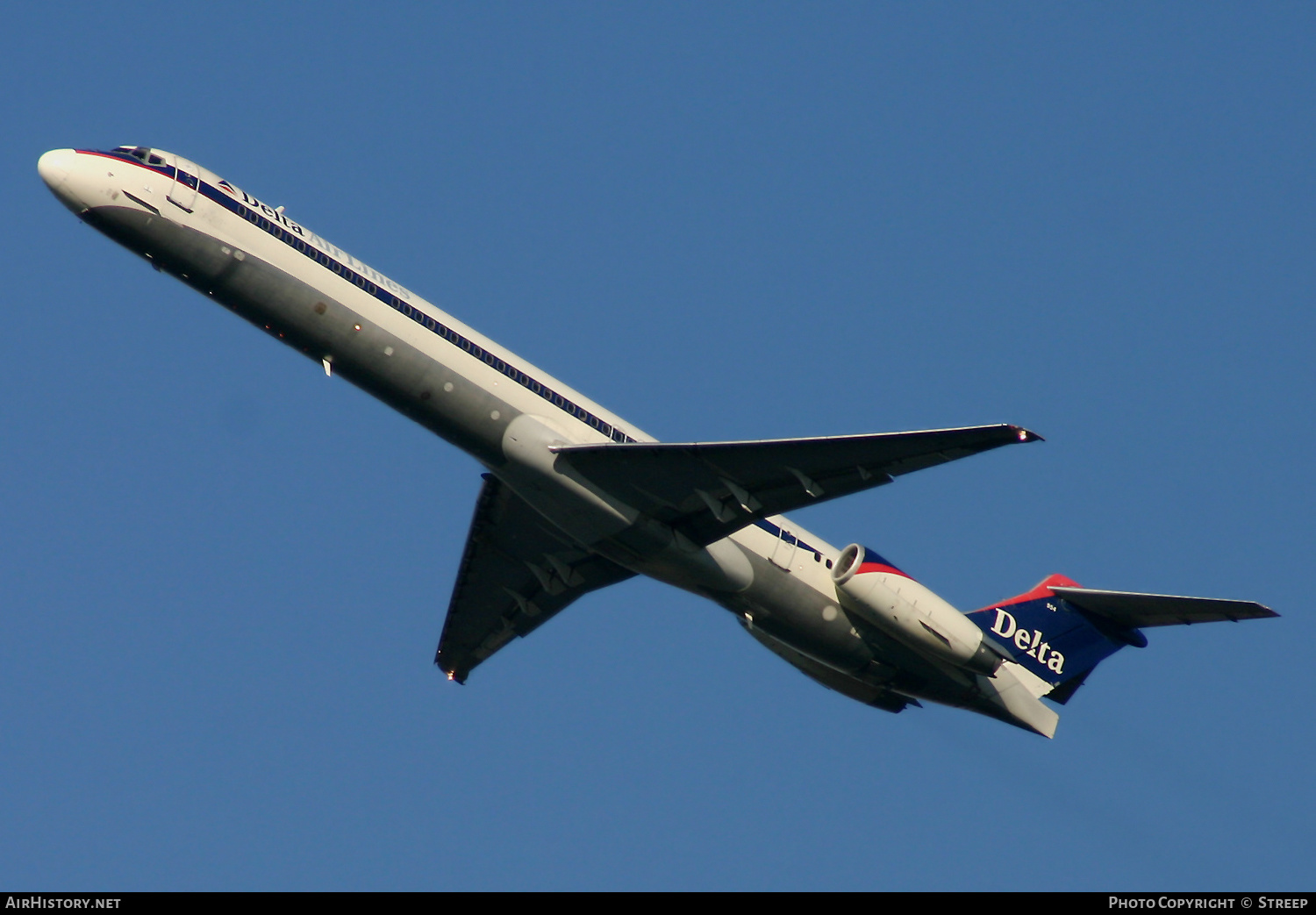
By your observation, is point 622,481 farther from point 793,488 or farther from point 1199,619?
point 1199,619

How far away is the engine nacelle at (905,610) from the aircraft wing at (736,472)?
2980 millimetres

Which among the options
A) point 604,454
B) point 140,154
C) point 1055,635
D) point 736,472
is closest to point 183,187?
point 140,154

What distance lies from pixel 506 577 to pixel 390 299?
29.3ft

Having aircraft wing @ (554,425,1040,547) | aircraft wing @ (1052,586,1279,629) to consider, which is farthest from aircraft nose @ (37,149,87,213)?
aircraft wing @ (1052,586,1279,629)

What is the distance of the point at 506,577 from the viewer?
34000 mm

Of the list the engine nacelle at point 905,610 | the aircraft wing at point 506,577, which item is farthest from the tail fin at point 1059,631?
the aircraft wing at point 506,577

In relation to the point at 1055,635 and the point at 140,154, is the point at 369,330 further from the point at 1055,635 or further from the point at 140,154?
the point at 1055,635

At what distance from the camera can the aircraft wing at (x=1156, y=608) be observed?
90.5 feet

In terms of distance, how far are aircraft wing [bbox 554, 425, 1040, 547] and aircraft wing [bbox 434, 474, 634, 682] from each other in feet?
14.5

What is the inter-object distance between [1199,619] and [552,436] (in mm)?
13349

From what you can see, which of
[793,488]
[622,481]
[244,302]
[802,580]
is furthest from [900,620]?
[244,302]

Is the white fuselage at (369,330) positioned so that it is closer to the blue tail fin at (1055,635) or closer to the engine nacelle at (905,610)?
the engine nacelle at (905,610)
